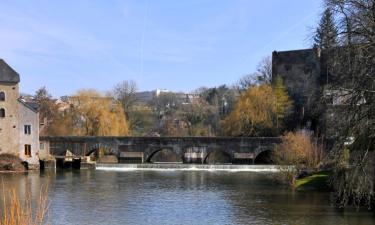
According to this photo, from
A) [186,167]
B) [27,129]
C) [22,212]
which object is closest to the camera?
[22,212]

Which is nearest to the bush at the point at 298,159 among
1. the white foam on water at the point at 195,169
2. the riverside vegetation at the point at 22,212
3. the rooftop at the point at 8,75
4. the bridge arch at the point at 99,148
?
the white foam on water at the point at 195,169

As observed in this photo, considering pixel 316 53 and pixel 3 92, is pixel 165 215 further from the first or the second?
pixel 316 53

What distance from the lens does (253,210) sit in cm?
2395

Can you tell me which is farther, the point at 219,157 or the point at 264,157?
the point at 219,157

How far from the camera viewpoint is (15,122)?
47406mm

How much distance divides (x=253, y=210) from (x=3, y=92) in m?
29.9

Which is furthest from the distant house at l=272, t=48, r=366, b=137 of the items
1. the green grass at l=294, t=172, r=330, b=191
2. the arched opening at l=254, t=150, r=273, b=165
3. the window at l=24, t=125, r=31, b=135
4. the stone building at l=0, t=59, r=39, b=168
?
the window at l=24, t=125, r=31, b=135

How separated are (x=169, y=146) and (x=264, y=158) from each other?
10002 mm

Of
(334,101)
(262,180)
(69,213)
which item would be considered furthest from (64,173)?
(334,101)

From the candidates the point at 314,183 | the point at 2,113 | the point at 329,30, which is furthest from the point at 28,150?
the point at 329,30

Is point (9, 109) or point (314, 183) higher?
point (9, 109)

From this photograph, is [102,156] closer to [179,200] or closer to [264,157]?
[264,157]

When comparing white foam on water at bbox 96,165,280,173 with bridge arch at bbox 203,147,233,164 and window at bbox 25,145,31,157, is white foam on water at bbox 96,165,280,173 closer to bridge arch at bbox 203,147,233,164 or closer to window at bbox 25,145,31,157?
window at bbox 25,145,31,157

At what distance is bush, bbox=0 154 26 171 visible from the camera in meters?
44.5
